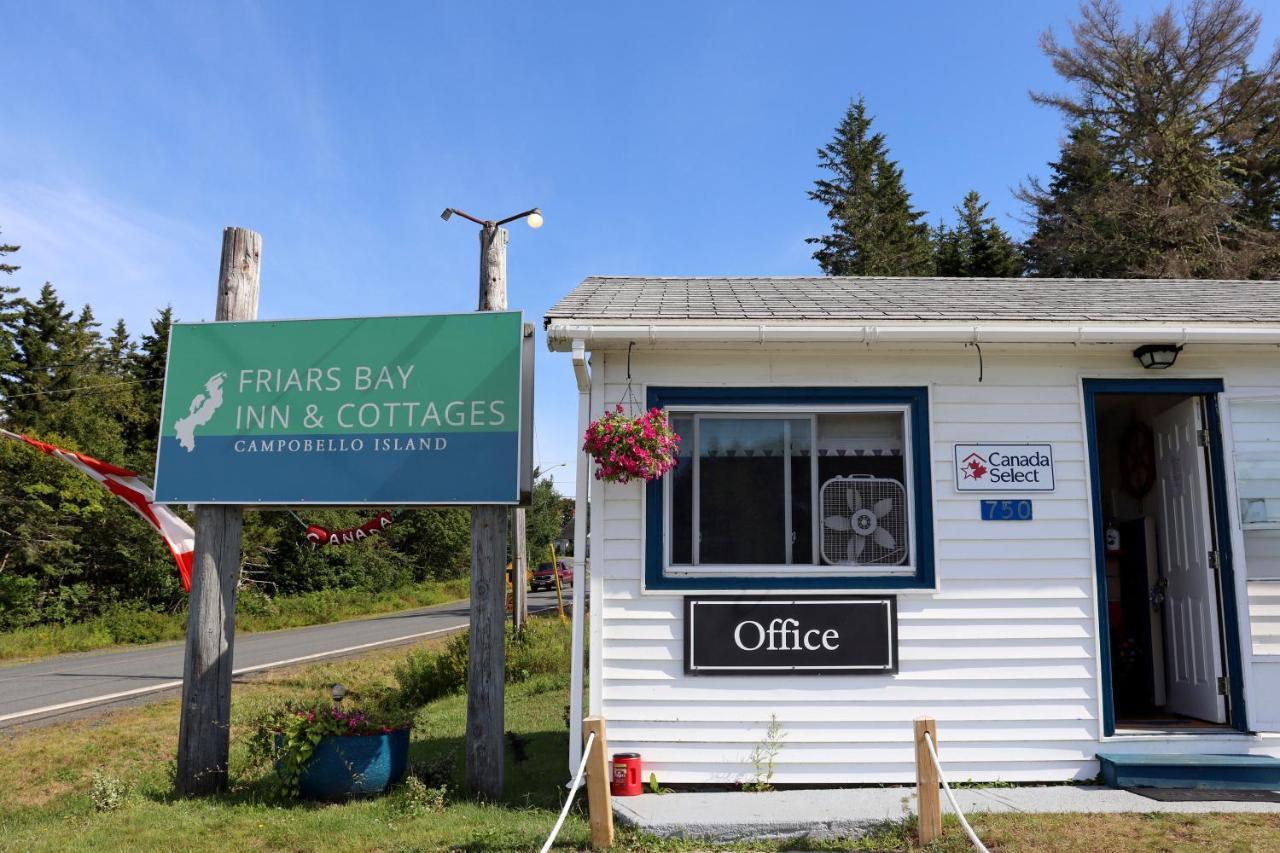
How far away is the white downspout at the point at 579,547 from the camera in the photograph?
19.4ft

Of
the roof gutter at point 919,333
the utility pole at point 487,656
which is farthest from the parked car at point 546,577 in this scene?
the roof gutter at point 919,333

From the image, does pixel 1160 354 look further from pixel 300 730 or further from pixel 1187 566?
pixel 300 730

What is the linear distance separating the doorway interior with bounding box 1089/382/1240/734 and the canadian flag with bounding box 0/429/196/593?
7048 millimetres

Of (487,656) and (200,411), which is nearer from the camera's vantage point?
(487,656)

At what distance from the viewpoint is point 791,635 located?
605cm

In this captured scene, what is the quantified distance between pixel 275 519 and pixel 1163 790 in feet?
88.6

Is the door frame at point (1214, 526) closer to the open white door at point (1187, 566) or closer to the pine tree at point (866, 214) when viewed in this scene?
the open white door at point (1187, 566)

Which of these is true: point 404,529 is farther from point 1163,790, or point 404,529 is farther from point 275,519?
point 1163,790

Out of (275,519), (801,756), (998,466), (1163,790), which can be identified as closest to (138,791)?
(801,756)

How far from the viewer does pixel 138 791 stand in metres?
6.80

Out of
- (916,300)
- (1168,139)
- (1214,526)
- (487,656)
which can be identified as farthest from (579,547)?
(1168,139)

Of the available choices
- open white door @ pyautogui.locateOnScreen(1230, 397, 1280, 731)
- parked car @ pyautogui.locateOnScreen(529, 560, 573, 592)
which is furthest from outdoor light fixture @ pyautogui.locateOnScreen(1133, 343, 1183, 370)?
parked car @ pyautogui.locateOnScreen(529, 560, 573, 592)

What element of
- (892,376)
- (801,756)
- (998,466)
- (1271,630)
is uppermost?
(892,376)

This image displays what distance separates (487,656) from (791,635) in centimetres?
214
